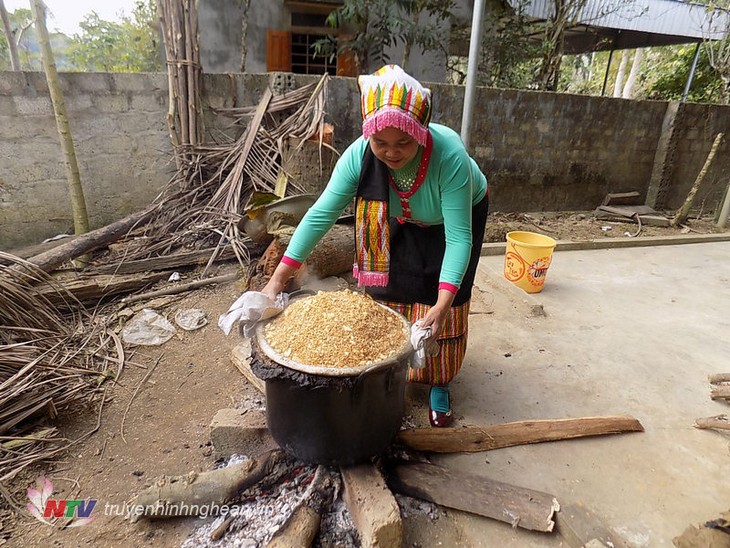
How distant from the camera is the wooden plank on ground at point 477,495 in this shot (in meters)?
1.60

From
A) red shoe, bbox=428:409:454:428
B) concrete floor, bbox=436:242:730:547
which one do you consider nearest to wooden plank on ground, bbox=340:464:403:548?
concrete floor, bbox=436:242:730:547

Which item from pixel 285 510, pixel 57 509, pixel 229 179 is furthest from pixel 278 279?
pixel 229 179

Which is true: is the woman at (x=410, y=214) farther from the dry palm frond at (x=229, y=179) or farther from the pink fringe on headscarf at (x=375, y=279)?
the dry palm frond at (x=229, y=179)

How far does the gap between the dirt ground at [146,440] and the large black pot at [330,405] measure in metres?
0.39

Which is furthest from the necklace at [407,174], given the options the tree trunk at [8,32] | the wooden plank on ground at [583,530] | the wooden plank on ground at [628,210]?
the tree trunk at [8,32]

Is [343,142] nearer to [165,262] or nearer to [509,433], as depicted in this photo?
[165,262]

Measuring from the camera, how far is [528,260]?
3477mm

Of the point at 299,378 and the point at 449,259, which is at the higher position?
the point at 449,259

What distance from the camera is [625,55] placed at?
14.4 m

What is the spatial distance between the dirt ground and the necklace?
118 centimetres

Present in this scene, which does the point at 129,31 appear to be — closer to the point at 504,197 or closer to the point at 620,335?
the point at 504,197

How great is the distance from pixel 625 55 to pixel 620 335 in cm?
1547

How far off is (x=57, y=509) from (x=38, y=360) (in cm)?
82

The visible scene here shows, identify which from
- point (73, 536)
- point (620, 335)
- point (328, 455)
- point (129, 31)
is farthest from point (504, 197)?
point (129, 31)
